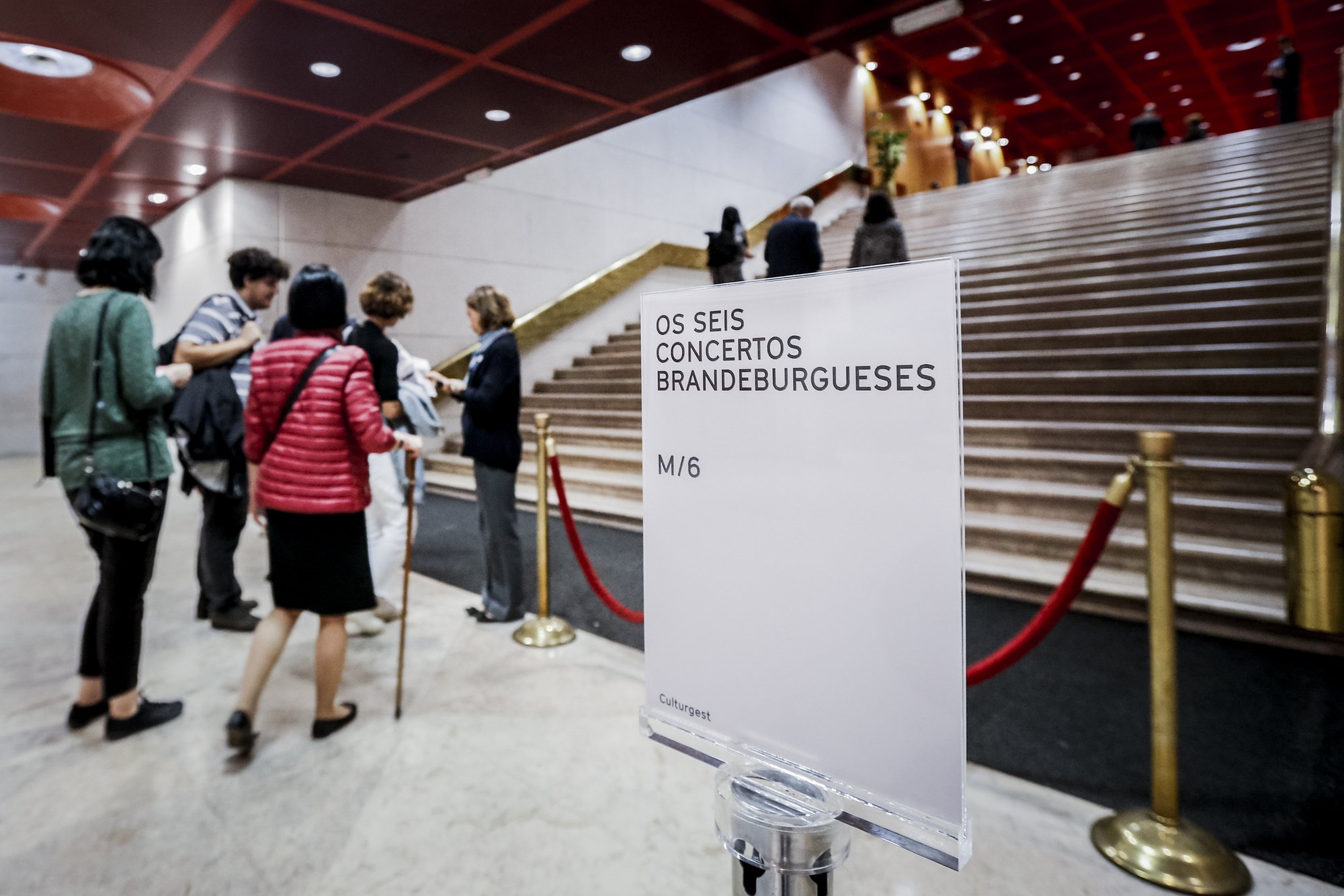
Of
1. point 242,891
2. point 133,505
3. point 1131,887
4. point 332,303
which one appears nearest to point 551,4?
point 332,303

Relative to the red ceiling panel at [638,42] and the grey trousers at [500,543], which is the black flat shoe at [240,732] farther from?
the red ceiling panel at [638,42]

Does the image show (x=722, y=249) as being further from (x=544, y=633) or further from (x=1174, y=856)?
(x=1174, y=856)

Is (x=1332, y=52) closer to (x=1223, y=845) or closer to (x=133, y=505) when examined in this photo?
(x=1223, y=845)

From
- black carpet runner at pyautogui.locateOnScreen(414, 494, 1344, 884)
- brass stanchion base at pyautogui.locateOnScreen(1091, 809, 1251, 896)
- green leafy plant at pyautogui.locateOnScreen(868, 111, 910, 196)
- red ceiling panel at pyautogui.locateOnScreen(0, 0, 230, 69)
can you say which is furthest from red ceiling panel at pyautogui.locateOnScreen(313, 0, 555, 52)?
green leafy plant at pyautogui.locateOnScreen(868, 111, 910, 196)

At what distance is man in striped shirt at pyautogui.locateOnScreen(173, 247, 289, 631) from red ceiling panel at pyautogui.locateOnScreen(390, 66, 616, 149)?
8.03 ft

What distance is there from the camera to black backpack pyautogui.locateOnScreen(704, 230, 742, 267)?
712cm

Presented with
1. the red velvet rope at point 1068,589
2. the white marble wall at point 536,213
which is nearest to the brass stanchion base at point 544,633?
the red velvet rope at point 1068,589

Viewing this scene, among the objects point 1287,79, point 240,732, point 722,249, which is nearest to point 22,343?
point 722,249

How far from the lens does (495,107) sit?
5.41 meters

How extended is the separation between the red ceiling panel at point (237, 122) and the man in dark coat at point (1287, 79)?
1207 centimetres

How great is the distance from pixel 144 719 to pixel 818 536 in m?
2.65

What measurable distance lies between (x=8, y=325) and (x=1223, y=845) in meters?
17.5

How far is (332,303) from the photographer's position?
2.23m

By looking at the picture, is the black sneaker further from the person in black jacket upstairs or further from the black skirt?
the black skirt
